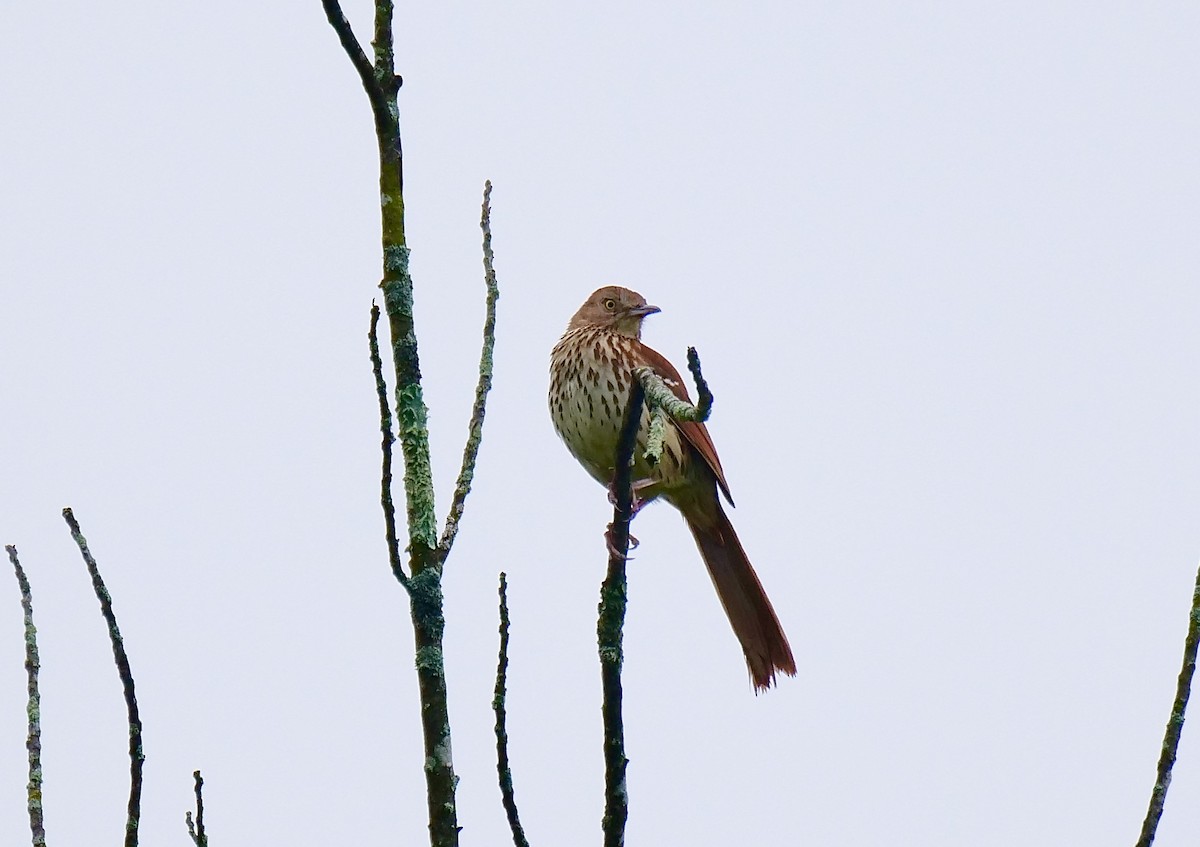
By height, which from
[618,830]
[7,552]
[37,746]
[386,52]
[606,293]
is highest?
[606,293]

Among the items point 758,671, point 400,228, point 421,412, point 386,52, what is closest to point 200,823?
point 421,412

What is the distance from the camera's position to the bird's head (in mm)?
6191

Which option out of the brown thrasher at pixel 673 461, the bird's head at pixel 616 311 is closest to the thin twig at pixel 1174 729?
the brown thrasher at pixel 673 461

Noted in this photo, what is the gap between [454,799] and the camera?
2.44 meters

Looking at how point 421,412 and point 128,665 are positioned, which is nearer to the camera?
point 128,665

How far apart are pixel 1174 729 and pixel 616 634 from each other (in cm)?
99

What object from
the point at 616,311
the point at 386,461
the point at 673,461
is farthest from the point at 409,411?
the point at 616,311

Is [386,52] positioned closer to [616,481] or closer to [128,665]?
[616,481]

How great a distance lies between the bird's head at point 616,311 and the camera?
244 inches

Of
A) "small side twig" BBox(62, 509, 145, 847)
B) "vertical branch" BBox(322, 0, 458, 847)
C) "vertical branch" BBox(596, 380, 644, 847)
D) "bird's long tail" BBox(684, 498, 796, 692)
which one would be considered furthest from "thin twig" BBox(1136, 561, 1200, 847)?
"bird's long tail" BBox(684, 498, 796, 692)

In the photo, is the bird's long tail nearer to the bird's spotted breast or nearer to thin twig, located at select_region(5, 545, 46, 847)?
the bird's spotted breast

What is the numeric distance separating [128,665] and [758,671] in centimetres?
330

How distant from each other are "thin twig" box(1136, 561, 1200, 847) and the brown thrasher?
2.83 meters

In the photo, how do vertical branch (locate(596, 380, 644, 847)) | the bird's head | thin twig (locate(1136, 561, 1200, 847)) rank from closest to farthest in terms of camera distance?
thin twig (locate(1136, 561, 1200, 847))
vertical branch (locate(596, 380, 644, 847))
the bird's head
